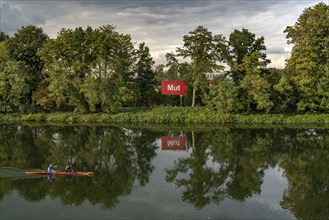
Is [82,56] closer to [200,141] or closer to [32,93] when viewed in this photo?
[32,93]

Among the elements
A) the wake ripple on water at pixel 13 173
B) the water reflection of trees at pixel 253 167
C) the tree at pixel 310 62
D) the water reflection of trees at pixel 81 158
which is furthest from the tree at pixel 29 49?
the tree at pixel 310 62

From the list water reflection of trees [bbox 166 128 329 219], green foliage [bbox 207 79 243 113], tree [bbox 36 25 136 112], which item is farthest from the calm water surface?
tree [bbox 36 25 136 112]

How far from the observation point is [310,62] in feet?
174

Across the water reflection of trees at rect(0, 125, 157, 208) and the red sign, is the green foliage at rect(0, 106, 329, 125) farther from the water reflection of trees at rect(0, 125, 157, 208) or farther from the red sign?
the water reflection of trees at rect(0, 125, 157, 208)

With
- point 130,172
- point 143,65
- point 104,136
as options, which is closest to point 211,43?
point 143,65

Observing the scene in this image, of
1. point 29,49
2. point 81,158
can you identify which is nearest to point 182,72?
point 29,49

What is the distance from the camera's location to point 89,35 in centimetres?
5919

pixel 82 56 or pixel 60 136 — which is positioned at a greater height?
pixel 82 56

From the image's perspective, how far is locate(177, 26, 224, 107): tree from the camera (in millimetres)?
57312

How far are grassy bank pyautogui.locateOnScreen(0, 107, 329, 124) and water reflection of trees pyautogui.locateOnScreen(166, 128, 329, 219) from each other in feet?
34.5

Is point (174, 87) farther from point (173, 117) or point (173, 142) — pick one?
point (173, 142)

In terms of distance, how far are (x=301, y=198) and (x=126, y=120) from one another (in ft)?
130

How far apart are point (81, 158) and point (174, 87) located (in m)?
33.1

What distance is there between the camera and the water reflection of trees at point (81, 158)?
69.8 ft
